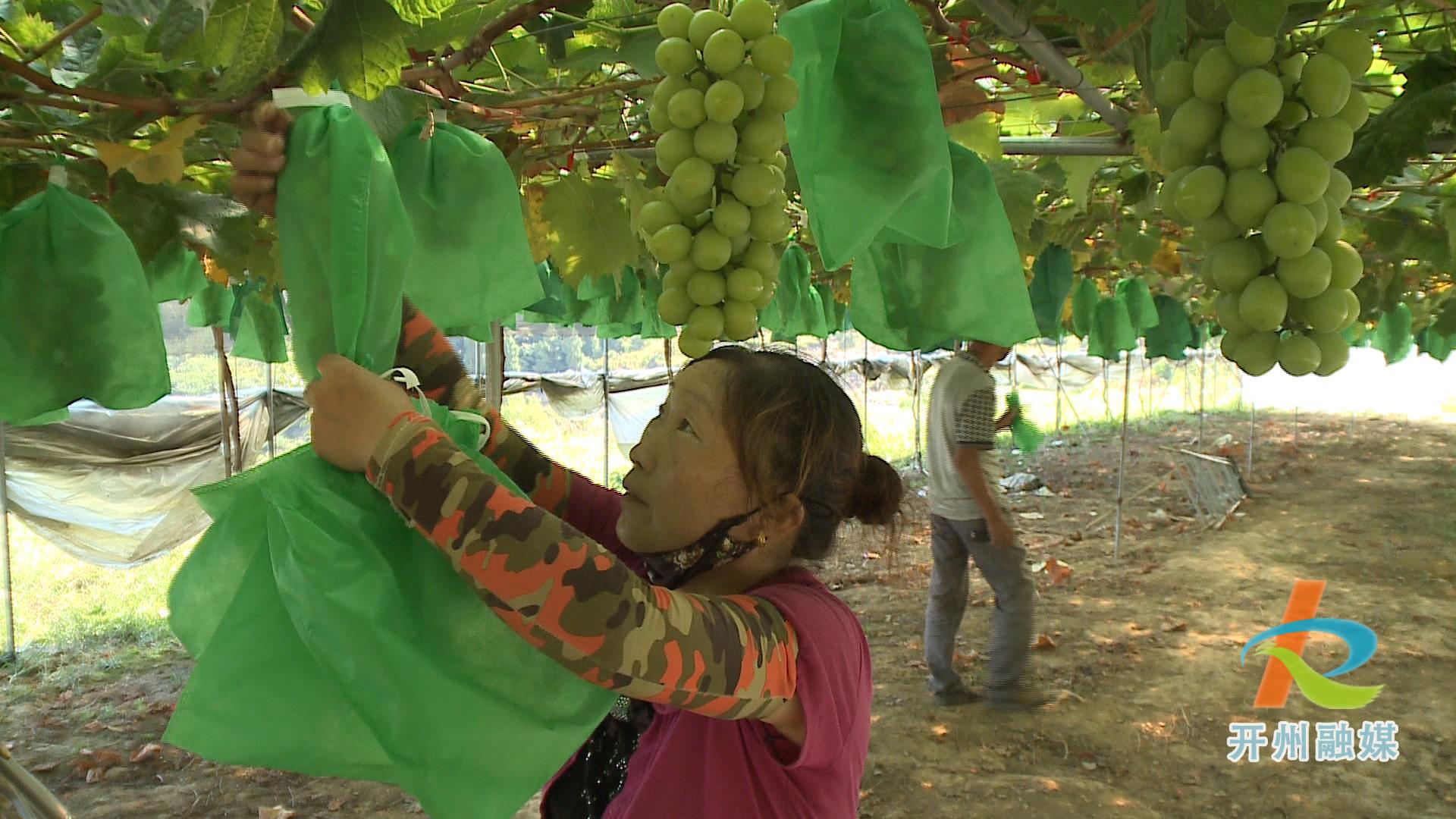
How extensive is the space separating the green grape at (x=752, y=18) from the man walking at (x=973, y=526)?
3.49m

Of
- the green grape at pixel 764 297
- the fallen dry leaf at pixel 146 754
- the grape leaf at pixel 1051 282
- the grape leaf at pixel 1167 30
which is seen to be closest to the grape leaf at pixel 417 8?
the green grape at pixel 764 297

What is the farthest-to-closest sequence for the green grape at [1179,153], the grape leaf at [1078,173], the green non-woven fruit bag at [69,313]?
the grape leaf at [1078,173], the green non-woven fruit bag at [69,313], the green grape at [1179,153]

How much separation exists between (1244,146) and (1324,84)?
0.30 ft

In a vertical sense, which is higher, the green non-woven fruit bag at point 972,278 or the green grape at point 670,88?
the green grape at point 670,88

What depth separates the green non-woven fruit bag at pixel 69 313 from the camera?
1931 mm

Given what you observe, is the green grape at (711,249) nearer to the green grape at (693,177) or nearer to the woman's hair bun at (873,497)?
the green grape at (693,177)

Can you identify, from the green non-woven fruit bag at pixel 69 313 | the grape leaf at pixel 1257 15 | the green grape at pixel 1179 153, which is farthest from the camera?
the green non-woven fruit bag at pixel 69 313

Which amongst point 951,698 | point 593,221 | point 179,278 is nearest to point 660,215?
point 593,221

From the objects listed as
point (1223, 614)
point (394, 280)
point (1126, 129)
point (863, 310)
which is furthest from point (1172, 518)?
point (394, 280)

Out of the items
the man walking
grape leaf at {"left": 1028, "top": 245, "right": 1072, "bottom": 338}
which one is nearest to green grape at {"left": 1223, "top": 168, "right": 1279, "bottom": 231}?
grape leaf at {"left": 1028, "top": 245, "right": 1072, "bottom": 338}

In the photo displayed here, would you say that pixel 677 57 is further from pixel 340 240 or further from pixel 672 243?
pixel 340 240

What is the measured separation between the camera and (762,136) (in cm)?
100

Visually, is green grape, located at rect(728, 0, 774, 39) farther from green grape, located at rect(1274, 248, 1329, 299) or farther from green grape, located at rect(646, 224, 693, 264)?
green grape, located at rect(1274, 248, 1329, 299)

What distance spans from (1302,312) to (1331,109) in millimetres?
180
